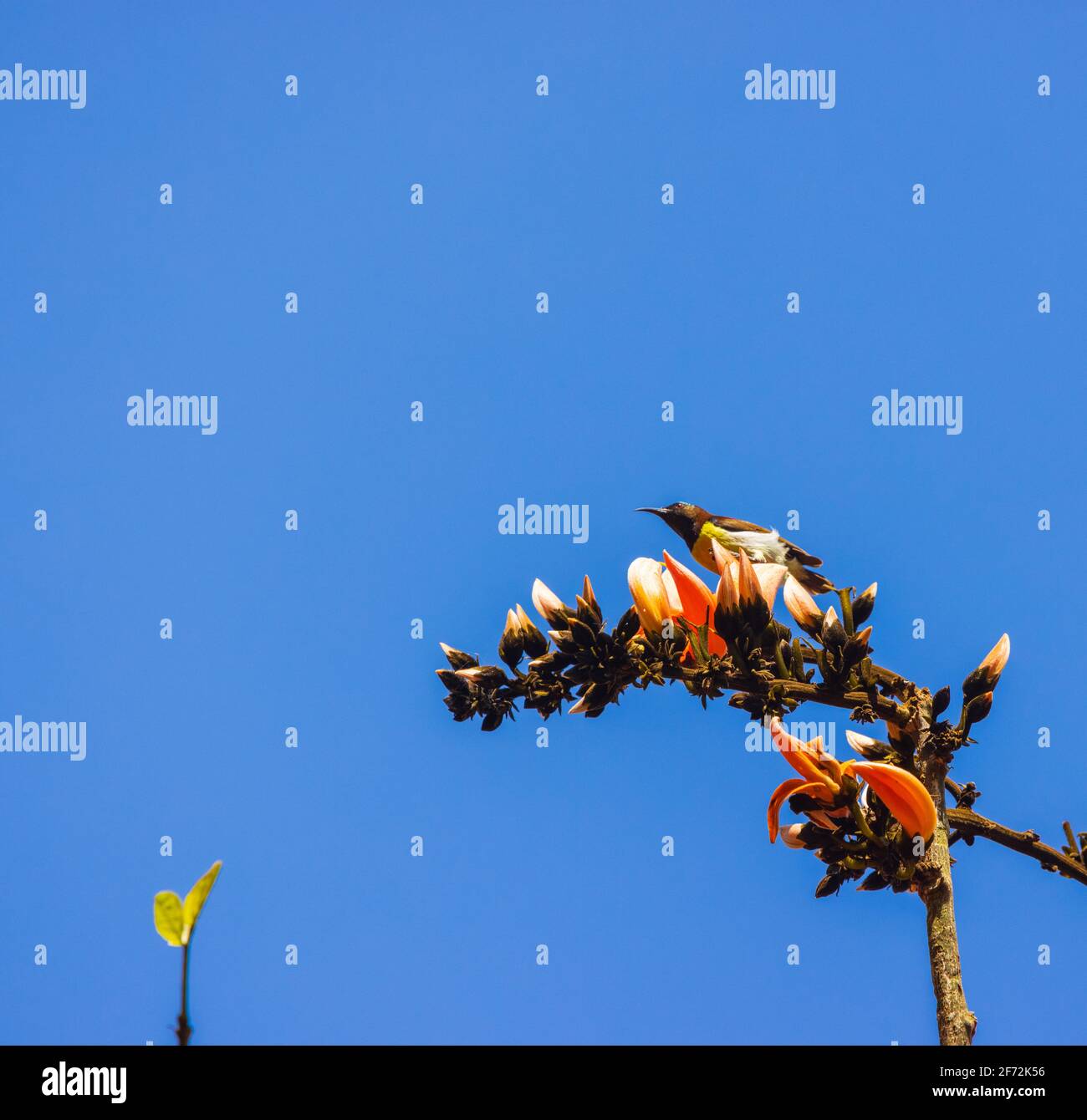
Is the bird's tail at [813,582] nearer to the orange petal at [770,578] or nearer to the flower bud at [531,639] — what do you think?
the orange petal at [770,578]

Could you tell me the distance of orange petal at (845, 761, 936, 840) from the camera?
76.4 inches

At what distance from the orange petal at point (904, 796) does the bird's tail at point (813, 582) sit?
91 cm

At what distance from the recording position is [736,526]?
3266mm

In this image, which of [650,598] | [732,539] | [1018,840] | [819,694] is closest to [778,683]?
[819,694]

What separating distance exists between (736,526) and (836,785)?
51.9 inches

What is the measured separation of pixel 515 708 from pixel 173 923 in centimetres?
143

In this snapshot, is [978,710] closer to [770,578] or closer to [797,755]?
[797,755]

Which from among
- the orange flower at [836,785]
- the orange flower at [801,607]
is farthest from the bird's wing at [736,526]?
the orange flower at [836,785]

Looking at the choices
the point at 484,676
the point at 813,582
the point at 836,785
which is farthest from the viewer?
the point at 813,582

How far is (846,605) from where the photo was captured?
86.0 inches

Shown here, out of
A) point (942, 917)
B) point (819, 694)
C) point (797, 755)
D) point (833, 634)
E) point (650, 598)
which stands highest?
point (650, 598)

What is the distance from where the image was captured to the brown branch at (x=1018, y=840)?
2.04 metres

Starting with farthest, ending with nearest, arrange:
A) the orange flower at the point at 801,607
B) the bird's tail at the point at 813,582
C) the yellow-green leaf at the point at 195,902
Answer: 1. the bird's tail at the point at 813,582
2. the orange flower at the point at 801,607
3. the yellow-green leaf at the point at 195,902
